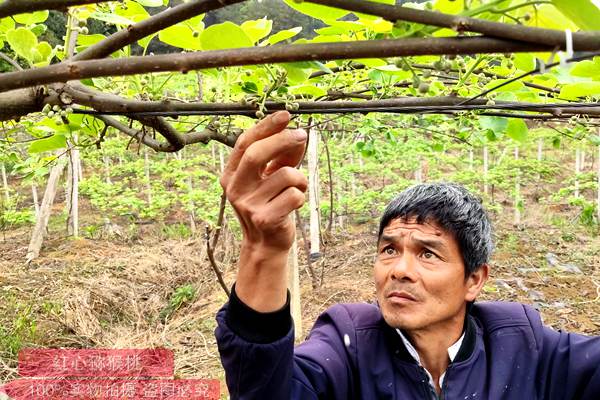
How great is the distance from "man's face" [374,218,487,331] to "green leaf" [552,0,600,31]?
2.73 ft

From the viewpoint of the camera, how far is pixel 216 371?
451 centimetres

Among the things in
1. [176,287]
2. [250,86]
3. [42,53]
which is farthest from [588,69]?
[176,287]

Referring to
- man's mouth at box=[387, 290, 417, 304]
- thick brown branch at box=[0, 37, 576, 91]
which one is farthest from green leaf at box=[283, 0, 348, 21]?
man's mouth at box=[387, 290, 417, 304]

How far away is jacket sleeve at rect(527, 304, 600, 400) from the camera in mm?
1166

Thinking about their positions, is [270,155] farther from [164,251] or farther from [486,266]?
Answer: [164,251]

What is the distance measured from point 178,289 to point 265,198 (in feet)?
21.8

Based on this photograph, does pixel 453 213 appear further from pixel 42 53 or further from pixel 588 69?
pixel 42 53

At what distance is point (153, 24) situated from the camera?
1.55 ft

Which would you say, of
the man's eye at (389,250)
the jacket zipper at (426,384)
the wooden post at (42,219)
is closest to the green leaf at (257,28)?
the man's eye at (389,250)

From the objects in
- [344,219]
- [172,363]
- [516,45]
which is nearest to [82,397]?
[172,363]

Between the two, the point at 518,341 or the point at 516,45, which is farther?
the point at 518,341

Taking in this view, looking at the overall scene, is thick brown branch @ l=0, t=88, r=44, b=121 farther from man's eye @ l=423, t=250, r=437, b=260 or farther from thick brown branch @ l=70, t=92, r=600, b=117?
man's eye @ l=423, t=250, r=437, b=260

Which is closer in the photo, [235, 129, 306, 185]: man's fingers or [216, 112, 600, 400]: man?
[235, 129, 306, 185]: man's fingers

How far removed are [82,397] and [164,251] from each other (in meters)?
4.74
